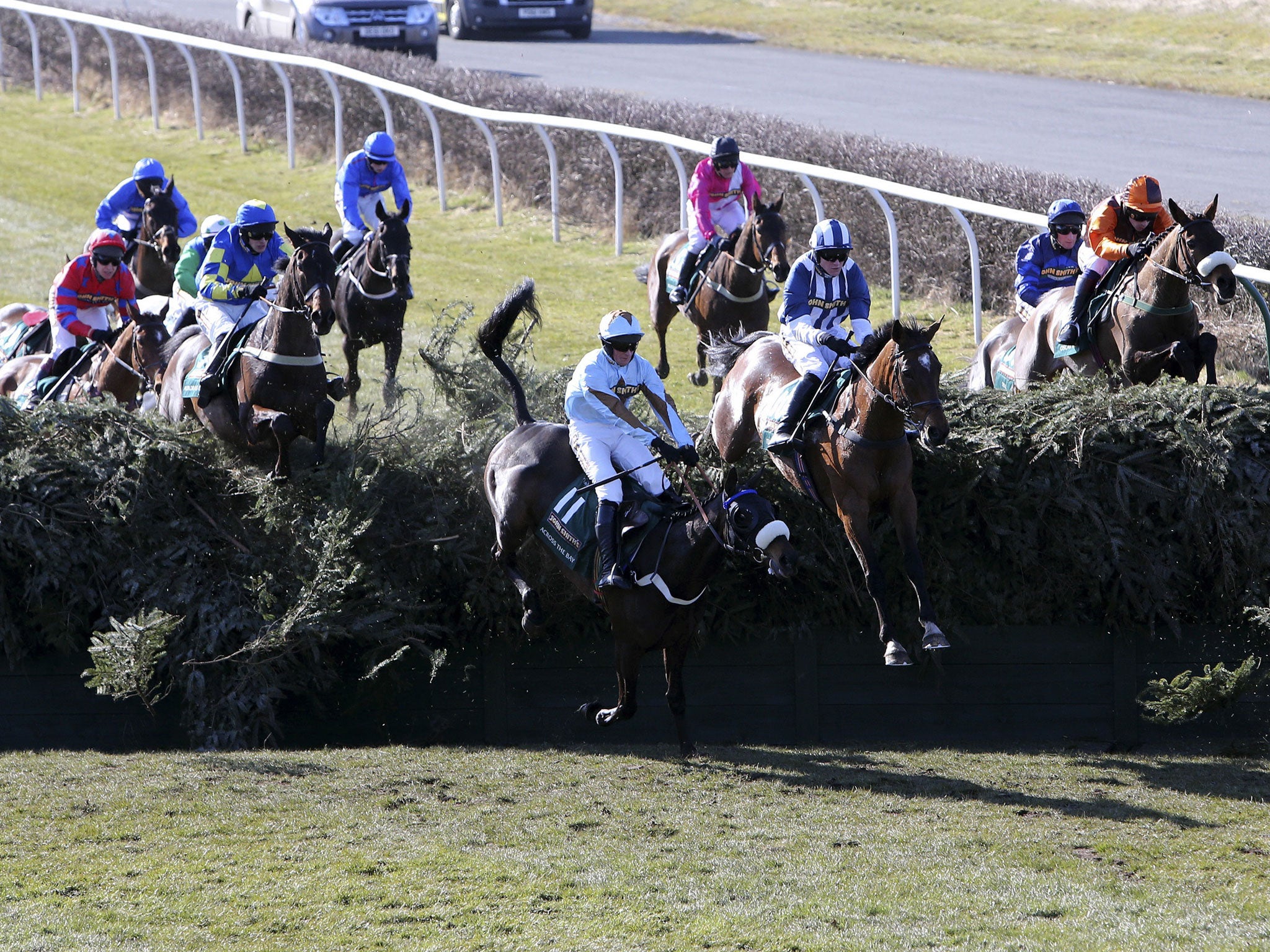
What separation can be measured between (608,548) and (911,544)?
151cm

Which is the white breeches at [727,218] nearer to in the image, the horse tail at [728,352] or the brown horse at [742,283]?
the brown horse at [742,283]

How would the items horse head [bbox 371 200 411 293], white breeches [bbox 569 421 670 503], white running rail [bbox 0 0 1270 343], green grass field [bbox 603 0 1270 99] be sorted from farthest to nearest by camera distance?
1. green grass field [bbox 603 0 1270 99]
2. white running rail [bbox 0 0 1270 343]
3. horse head [bbox 371 200 411 293]
4. white breeches [bbox 569 421 670 503]

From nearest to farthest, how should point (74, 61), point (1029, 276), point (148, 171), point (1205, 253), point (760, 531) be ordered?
1. point (760, 531)
2. point (1205, 253)
3. point (1029, 276)
4. point (148, 171)
5. point (74, 61)

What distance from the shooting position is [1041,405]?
8.88 m

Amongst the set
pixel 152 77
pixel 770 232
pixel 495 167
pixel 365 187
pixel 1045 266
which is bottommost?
pixel 1045 266

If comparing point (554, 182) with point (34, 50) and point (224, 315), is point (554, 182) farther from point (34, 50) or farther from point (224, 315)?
point (34, 50)

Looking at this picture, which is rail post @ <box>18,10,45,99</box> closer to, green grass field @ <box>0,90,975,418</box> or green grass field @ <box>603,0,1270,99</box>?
green grass field @ <box>0,90,975,418</box>

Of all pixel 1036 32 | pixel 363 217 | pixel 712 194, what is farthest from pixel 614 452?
pixel 1036 32

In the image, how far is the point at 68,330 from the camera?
1063 cm

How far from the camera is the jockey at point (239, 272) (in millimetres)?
9375

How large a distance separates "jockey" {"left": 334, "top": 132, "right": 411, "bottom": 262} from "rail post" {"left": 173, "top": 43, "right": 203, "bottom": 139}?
7.85 metres

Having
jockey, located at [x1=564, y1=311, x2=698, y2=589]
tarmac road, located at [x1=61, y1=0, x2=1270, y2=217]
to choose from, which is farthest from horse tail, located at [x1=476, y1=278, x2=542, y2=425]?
tarmac road, located at [x1=61, y1=0, x2=1270, y2=217]

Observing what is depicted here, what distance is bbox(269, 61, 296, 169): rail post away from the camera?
57.6ft

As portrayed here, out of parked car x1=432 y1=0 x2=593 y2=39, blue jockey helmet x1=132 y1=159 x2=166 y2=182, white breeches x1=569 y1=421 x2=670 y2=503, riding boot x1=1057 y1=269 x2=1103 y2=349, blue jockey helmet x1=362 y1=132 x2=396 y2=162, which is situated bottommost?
white breeches x1=569 y1=421 x2=670 y2=503
